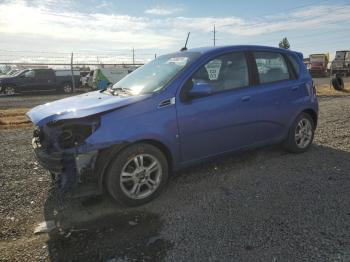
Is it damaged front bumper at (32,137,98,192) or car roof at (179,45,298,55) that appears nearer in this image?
damaged front bumper at (32,137,98,192)

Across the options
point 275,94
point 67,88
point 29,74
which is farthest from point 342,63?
point 275,94

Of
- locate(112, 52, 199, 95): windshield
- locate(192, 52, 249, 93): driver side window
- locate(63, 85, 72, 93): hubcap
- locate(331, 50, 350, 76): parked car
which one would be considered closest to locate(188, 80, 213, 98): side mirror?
locate(192, 52, 249, 93): driver side window

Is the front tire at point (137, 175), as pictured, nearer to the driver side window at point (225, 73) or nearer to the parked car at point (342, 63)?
the driver side window at point (225, 73)

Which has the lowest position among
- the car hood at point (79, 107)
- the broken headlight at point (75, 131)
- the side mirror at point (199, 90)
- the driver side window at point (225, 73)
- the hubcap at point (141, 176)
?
the hubcap at point (141, 176)

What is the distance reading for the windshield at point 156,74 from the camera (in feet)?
15.6

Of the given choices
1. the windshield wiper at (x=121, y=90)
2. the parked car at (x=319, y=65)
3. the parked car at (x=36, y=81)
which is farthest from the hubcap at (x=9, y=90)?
the parked car at (x=319, y=65)

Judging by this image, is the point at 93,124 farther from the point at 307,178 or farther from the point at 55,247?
the point at 307,178

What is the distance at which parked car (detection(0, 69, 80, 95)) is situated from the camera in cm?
2447

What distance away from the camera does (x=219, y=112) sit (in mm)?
4938

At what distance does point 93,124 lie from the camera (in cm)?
406

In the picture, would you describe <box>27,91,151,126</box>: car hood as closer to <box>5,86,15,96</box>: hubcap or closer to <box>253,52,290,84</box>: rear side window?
<box>253,52,290,84</box>: rear side window

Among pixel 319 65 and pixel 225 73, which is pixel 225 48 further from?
pixel 319 65

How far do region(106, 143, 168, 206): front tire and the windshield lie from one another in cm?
80

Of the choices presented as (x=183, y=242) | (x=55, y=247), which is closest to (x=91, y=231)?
(x=55, y=247)
